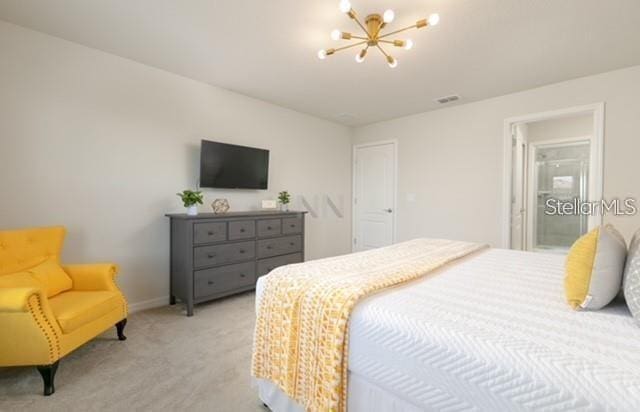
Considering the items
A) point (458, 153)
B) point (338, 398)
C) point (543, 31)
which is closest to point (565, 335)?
point (338, 398)

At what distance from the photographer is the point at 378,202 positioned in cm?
496

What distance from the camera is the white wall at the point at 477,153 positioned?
2.96m

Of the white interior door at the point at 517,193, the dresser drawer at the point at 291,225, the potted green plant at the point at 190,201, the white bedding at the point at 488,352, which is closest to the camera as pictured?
the white bedding at the point at 488,352

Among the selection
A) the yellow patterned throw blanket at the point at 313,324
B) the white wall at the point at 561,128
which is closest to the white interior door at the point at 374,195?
the white wall at the point at 561,128

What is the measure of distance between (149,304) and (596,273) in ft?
11.4

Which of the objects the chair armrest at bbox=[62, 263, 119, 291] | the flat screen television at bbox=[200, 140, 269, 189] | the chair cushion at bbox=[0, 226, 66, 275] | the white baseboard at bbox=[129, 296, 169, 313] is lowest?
the white baseboard at bbox=[129, 296, 169, 313]

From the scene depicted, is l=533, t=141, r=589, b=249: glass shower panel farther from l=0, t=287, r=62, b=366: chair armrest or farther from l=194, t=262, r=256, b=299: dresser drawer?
l=0, t=287, r=62, b=366: chair armrest

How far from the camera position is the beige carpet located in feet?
5.27

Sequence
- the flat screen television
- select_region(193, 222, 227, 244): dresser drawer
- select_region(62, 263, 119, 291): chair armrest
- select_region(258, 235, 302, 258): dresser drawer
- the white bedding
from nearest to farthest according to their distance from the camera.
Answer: the white bedding < select_region(62, 263, 119, 291): chair armrest < select_region(193, 222, 227, 244): dresser drawer < the flat screen television < select_region(258, 235, 302, 258): dresser drawer

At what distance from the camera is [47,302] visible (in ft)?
5.65

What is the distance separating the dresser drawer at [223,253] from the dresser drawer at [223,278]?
71 mm

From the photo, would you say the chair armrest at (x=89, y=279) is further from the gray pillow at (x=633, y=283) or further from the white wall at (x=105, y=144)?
the gray pillow at (x=633, y=283)

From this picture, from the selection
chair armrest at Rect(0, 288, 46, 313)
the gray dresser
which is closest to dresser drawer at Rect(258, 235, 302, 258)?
the gray dresser

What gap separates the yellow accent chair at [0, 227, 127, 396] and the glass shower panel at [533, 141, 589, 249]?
6235mm
